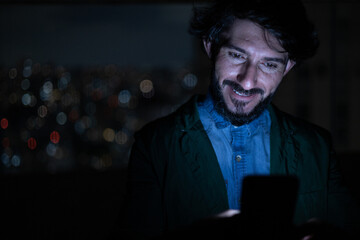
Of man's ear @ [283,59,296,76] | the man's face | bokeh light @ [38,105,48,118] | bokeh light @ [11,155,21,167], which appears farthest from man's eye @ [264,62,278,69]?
bokeh light @ [38,105,48,118]

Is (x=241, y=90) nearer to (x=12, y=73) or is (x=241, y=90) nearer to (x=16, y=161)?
(x=16, y=161)

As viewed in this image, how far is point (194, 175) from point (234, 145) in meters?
0.21

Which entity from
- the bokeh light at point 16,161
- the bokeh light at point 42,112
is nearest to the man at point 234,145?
the bokeh light at point 16,161

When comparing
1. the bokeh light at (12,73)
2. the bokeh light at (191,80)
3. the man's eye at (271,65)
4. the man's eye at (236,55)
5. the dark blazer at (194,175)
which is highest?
the bokeh light at (12,73)

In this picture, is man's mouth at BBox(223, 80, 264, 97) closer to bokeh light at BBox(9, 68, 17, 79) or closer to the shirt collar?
the shirt collar

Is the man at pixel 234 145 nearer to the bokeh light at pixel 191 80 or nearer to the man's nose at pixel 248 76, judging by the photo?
the man's nose at pixel 248 76

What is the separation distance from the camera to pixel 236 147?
1260 mm

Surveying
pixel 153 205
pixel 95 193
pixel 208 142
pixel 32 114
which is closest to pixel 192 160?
pixel 208 142

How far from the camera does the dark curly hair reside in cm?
121

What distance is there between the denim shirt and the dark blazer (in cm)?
4

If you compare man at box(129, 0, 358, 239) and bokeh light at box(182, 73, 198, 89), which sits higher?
bokeh light at box(182, 73, 198, 89)

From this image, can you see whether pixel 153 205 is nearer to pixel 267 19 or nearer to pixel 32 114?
pixel 267 19

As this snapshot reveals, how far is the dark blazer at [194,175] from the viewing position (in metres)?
1.17

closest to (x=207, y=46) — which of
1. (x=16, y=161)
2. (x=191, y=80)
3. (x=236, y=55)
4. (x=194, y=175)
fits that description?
(x=236, y=55)
